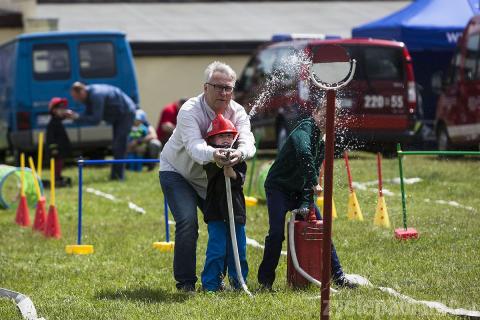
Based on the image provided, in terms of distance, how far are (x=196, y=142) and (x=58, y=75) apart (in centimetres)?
1361

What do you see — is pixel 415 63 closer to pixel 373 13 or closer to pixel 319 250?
pixel 373 13

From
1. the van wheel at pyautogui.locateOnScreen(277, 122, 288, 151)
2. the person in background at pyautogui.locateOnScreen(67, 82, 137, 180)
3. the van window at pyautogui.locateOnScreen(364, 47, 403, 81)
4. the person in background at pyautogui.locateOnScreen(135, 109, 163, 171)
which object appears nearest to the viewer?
the person in background at pyautogui.locateOnScreen(67, 82, 137, 180)

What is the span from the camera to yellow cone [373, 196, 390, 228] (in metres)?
11.7

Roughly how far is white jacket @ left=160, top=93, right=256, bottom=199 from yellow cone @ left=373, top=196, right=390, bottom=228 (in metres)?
3.47

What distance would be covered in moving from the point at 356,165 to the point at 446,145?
144 inches

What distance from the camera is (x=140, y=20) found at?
102 ft

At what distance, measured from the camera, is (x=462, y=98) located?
19359 millimetres

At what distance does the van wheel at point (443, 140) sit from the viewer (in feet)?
65.9

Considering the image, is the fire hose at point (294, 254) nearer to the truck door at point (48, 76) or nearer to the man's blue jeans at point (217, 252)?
the man's blue jeans at point (217, 252)

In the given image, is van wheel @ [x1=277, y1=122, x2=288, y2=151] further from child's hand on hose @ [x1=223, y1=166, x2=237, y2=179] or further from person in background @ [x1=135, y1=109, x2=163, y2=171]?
child's hand on hose @ [x1=223, y1=166, x2=237, y2=179]

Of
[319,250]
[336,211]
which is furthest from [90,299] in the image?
[336,211]

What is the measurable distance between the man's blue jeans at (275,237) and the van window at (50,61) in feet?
44.1

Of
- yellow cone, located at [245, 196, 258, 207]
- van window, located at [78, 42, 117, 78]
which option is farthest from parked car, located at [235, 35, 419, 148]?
yellow cone, located at [245, 196, 258, 207]

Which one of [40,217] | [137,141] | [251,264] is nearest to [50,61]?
[137,141]
